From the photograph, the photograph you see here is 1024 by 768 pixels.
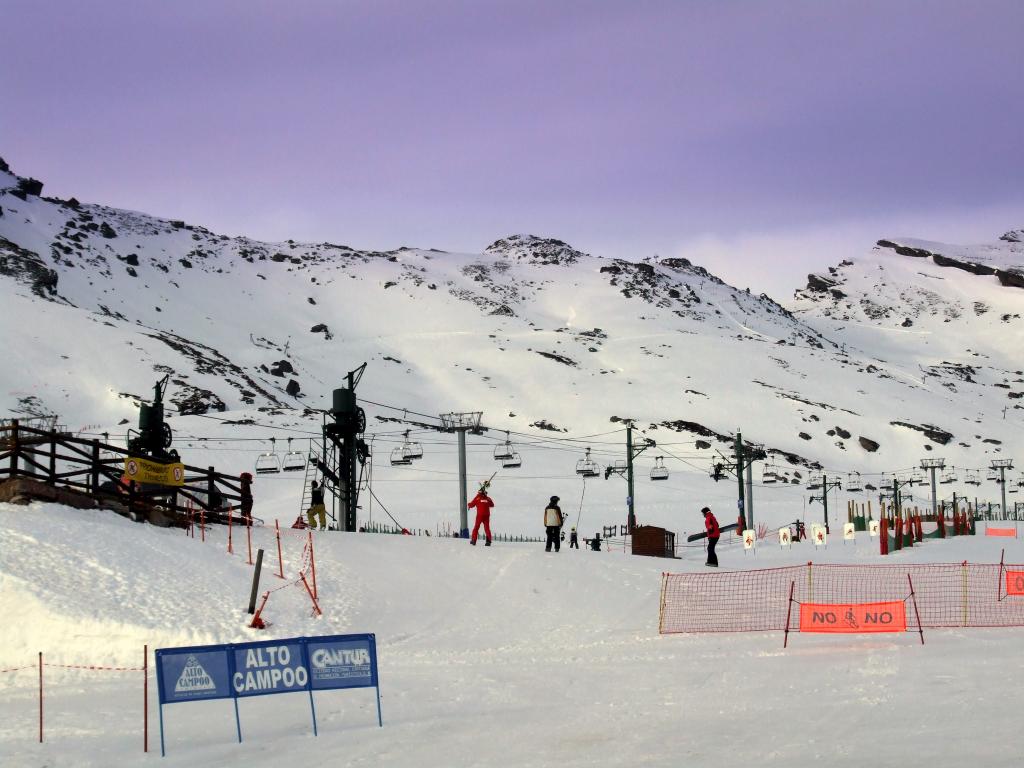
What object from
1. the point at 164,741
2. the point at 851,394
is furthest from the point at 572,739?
the point at 851,394

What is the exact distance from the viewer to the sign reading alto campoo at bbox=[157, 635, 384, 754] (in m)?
12.2

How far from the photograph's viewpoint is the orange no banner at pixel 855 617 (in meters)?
19.1

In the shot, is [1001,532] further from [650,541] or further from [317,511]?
[317,511]

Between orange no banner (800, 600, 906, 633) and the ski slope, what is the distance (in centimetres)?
36

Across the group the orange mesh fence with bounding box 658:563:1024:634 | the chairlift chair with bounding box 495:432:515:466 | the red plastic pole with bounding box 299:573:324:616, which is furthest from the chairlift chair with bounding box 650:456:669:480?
the red plastic pole with bounding box 299:573:324:616

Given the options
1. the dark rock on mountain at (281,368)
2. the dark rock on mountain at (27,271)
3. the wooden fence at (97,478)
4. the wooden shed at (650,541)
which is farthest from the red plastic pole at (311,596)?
the dark rock on mountain at (27,271)

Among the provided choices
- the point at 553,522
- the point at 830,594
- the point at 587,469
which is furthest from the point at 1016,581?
the point at 587,469

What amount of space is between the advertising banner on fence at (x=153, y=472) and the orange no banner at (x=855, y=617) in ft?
46.5

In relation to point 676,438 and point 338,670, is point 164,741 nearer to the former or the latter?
point 338,670

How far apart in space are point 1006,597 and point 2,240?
526ft

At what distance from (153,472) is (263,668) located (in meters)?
14.6

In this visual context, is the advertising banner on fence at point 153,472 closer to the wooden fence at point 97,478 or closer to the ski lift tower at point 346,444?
the wooden fence at point 97,478

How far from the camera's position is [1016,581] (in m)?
22.2

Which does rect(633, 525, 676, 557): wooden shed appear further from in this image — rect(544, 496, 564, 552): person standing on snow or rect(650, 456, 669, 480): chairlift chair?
rect(650, 456, 669, 480): chairlift chair
